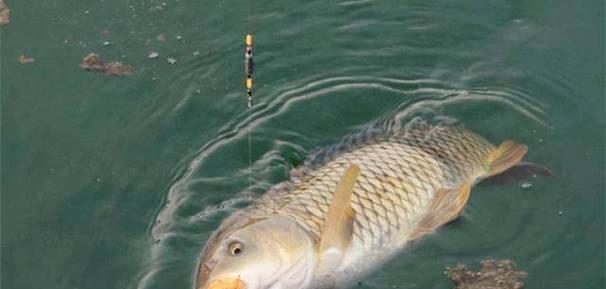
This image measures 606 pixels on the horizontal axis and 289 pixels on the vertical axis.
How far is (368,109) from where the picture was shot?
17.4 feet

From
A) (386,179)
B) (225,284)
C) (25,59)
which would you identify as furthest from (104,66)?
(225,284)

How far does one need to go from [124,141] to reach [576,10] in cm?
297

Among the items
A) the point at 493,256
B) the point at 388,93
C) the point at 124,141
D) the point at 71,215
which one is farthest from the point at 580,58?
the point at 71,215

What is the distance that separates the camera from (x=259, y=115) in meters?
5.22

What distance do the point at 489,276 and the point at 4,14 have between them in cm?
349

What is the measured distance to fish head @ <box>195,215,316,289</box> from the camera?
11.8ft

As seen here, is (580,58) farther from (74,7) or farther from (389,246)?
(74,7)

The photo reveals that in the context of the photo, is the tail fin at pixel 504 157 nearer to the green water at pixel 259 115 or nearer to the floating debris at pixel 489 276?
the green water at pixel 259 115

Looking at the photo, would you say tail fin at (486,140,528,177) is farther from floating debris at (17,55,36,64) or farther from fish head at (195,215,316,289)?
floating debris at (17,55,36,64)

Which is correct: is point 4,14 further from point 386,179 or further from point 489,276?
point 489,276

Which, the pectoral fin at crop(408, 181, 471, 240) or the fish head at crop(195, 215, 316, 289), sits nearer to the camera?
the fish head at crop(195, 215, 316, 289)

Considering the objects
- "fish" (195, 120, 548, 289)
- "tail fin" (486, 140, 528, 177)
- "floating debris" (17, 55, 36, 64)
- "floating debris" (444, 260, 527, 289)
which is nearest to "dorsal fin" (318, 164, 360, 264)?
"fish" (195, 120, 548, 289)

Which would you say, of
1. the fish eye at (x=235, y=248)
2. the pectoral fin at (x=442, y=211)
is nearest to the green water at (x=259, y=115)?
the pectoral fin at (x=442, y=211)

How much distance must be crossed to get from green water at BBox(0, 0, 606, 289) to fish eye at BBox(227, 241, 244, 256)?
65 centimetres
